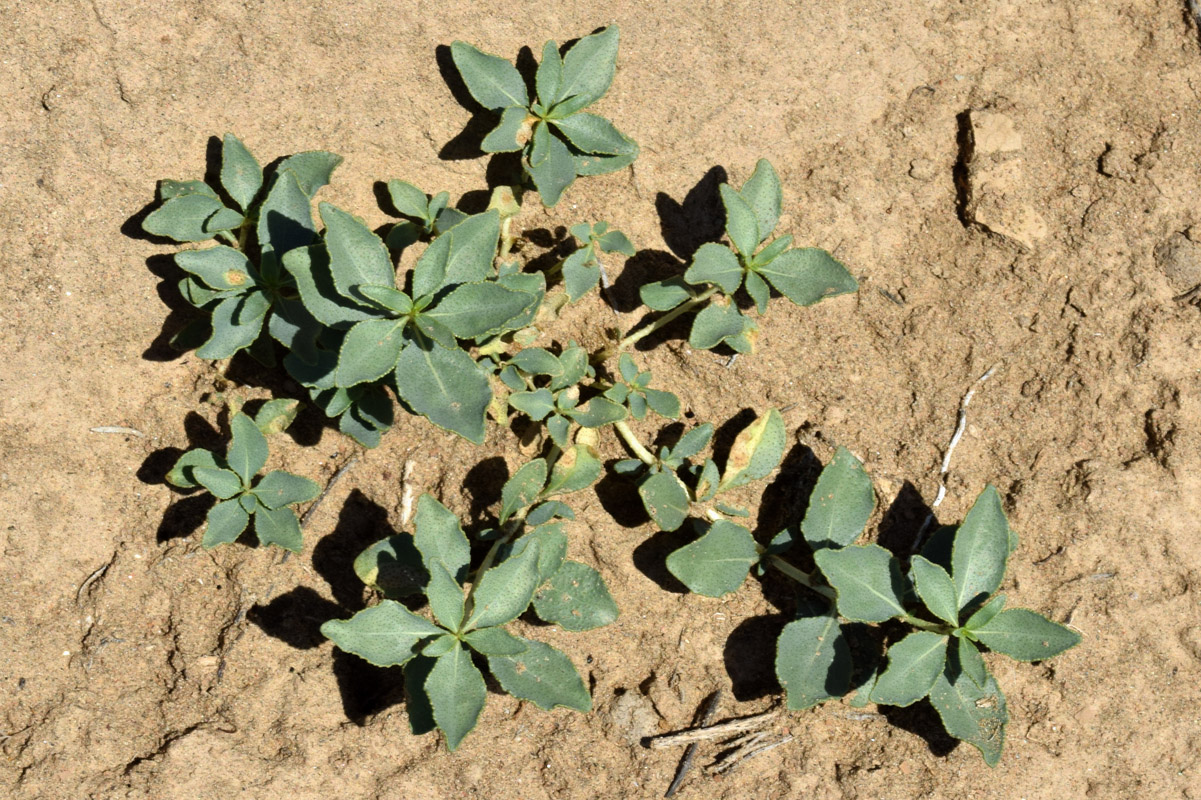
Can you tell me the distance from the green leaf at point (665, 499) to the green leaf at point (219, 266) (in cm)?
159

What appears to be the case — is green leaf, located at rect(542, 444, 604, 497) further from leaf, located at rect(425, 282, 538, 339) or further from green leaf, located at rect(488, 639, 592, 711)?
leaf, located at rect(425, 282, 538, 339)

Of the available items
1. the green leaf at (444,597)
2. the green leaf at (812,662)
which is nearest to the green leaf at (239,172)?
the green leaf at (444,597)

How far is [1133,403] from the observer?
396 centimetres

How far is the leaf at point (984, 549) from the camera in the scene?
357 cm

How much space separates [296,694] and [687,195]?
2.41 metres

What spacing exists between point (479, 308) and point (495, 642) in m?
1.07

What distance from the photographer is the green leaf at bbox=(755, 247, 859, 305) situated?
366cm

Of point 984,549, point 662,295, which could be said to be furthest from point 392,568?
point 984,549

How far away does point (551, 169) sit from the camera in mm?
3740

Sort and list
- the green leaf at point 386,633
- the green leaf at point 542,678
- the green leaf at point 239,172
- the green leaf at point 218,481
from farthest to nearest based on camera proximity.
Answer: the green leaf at point 239,172 → the green leaf at point 218,481 → the green leaf at point 542,678 → the green leaf at point 386,633

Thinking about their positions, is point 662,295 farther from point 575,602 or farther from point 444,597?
point 444,597

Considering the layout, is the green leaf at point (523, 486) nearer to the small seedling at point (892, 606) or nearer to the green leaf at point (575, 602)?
the green leaf at point (575, 602)

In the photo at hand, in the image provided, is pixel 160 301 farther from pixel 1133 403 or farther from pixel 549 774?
pixel 1133 403

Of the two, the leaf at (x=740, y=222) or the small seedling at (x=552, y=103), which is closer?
the leaf at (x=740, y=222)
